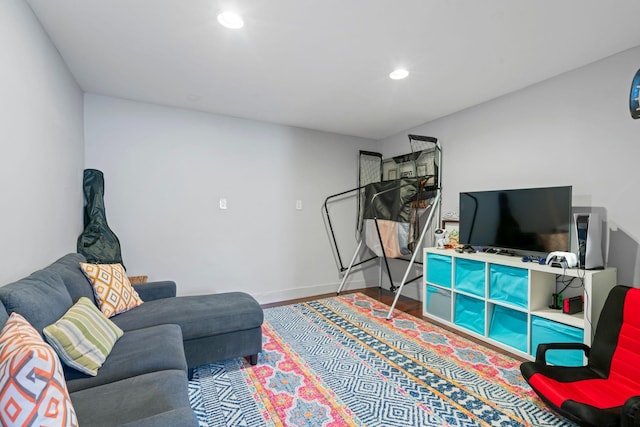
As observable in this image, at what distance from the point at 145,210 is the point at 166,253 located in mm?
518

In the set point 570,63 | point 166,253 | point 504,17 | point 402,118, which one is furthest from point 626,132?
point 166,253

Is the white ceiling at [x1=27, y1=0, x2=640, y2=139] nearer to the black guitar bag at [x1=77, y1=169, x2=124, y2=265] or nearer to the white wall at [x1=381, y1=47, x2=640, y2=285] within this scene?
the white wall at [x1=381, y1=47, x2=640, y2=285]

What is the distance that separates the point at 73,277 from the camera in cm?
182

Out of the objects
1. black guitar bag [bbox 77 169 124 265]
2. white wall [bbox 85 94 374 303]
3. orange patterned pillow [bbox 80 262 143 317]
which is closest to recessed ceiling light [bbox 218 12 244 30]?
white wall [bbox 85 94 374 303]

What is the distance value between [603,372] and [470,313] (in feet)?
3.63

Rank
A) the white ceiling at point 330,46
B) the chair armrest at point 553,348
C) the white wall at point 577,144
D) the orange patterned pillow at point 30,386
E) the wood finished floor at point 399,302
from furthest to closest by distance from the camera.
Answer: the wood finished floor at point 399,302
the white wall at point 577,144
the chair armrest at point 553,348
the white ceiling at point 330,46
the orange patterned pillow at point 30,386

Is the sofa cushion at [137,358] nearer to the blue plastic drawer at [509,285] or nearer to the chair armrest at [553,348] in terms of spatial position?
the chair armrest at [553,348]

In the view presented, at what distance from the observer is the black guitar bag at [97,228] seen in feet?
8.87

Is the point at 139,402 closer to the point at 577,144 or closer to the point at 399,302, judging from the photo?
the point at 399,302

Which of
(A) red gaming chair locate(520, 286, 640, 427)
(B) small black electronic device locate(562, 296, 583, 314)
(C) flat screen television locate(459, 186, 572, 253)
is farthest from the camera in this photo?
(C) flat screen television locate(459, 186, 572, 253)

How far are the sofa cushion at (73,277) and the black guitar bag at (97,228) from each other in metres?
0.70

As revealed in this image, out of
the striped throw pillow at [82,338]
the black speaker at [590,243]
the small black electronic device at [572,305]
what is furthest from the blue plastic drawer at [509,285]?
the striped throw pillow at [82,338]

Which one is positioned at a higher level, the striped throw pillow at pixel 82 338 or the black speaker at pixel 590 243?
the black speaker at pixel 590 243

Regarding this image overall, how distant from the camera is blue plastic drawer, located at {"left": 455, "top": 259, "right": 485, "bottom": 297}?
2.71m
